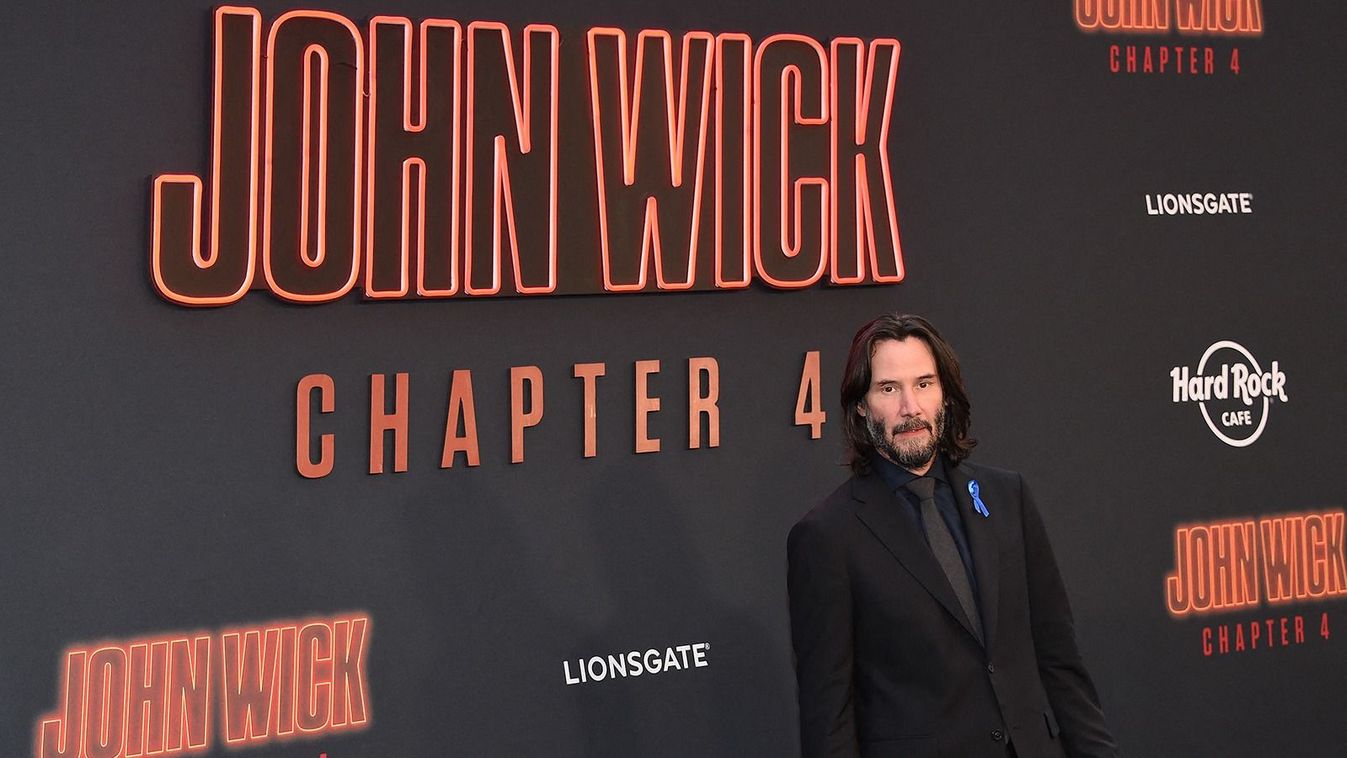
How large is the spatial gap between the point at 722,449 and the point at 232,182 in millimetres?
1395

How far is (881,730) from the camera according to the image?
2.44 metres

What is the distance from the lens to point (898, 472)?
8.32ft

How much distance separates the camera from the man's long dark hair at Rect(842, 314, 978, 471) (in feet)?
8.39

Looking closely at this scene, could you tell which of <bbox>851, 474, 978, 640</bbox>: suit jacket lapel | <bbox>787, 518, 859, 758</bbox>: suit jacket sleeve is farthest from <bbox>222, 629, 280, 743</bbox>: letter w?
<bbox>851, 474, 978, 640</bbox>: suit jacket lapel

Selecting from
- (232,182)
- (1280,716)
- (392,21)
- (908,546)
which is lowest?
(1280,716)

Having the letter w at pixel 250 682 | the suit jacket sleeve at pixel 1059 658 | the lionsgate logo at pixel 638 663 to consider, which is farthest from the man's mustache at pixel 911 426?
the letter w at pixel 250 682

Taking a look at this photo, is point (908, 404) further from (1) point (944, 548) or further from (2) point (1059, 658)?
(2) point (1059, 658)

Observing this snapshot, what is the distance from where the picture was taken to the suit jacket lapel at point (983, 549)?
2.45 metres

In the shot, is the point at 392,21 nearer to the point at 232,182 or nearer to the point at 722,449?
the point at 232,182

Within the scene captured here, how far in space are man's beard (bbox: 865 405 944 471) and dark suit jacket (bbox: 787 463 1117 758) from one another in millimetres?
55

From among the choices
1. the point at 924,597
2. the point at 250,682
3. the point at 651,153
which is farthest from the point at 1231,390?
the point at 250,682

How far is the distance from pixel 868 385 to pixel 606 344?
138 centimetres

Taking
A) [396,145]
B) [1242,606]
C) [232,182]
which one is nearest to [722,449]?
[396,145]

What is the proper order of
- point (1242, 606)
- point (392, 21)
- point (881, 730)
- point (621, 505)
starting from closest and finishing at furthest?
1. point (881, 730)
2. point (392, 21)
3. point (621, 505)
4. point (1242, 606)
